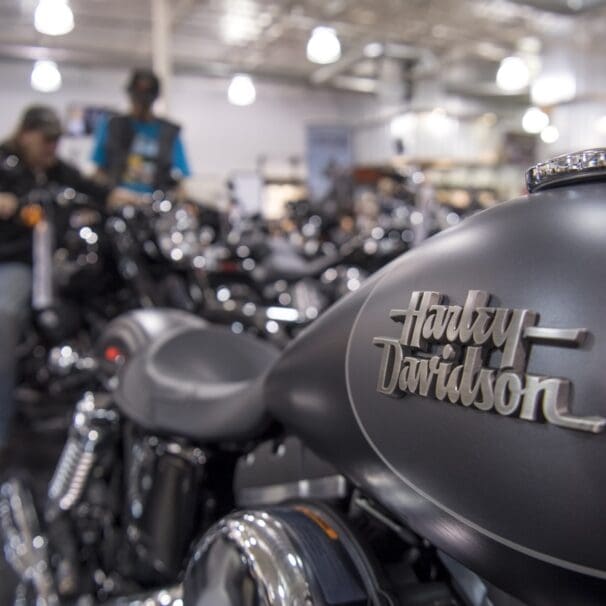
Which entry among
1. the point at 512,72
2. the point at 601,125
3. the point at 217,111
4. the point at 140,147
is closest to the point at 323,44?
the point at 512,72

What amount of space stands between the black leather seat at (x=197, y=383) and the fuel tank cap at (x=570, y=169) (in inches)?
20.3

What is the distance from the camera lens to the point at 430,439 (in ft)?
2.00

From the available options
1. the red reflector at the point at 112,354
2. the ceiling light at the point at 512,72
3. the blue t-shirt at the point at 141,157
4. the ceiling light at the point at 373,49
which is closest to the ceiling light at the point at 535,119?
the ceiling light at the point at 512,72

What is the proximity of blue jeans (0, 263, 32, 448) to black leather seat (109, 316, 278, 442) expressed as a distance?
1.48 metres

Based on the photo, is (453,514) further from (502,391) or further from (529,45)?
(529,45)

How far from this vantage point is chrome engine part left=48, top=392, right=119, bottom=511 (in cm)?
156

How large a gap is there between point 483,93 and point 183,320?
15.3 meters

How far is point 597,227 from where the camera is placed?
1.73 feet

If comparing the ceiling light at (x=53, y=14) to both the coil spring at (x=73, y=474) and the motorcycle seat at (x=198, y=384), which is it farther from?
the motorcycle seat at (x=198, y=384)

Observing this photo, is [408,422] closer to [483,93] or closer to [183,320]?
[183,320]

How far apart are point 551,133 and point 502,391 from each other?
44.6 feet

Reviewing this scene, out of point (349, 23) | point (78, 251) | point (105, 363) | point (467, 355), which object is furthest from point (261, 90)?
point (467, 355)

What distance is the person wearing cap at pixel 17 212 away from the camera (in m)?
2.75

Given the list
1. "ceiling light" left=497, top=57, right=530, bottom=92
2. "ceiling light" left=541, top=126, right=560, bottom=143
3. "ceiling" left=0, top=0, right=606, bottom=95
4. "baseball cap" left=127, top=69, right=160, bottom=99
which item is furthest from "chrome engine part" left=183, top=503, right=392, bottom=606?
"ceiling light" left=541, top=126, right=560, bottom=143
